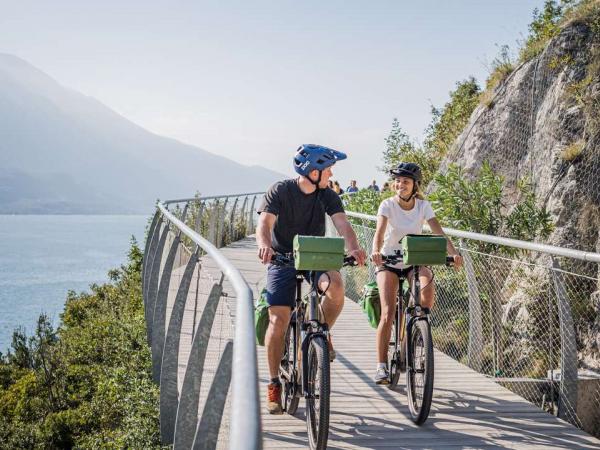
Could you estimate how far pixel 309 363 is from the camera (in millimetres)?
4613

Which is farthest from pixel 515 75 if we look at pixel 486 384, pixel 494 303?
pixel 486 384

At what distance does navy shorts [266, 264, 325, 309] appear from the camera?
16.5 feet

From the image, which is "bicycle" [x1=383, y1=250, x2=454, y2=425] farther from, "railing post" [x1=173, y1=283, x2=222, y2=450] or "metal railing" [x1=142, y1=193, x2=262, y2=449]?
"railing post" [x1=173, y1=283, x2=222, y2=450]

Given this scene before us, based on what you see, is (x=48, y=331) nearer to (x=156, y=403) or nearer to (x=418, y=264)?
(x=156, y=403)

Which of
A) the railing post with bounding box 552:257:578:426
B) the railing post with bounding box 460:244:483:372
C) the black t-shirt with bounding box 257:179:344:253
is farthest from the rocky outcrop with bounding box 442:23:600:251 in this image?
the black t-shirt with bounding box 257:179:344:253

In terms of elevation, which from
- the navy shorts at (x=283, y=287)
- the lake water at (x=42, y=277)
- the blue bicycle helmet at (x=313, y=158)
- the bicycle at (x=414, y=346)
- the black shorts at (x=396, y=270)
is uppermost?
the blue bicycle helmet at (x=313, y=158)

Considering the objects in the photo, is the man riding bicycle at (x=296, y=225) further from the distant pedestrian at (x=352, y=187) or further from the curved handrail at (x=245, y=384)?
the distant pedestrian at (x=352, y=187)

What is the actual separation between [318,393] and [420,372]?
1050 millimetres

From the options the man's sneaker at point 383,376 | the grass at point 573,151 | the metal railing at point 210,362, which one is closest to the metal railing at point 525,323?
the man's sneaker at point 383,376

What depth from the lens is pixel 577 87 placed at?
14078mm

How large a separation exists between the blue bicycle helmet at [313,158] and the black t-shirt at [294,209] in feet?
0.57

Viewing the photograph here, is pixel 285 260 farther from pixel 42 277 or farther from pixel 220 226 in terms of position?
pixel 42 277

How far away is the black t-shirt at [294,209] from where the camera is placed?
5.11 m

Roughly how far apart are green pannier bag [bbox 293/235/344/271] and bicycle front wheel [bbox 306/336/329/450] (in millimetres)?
417
